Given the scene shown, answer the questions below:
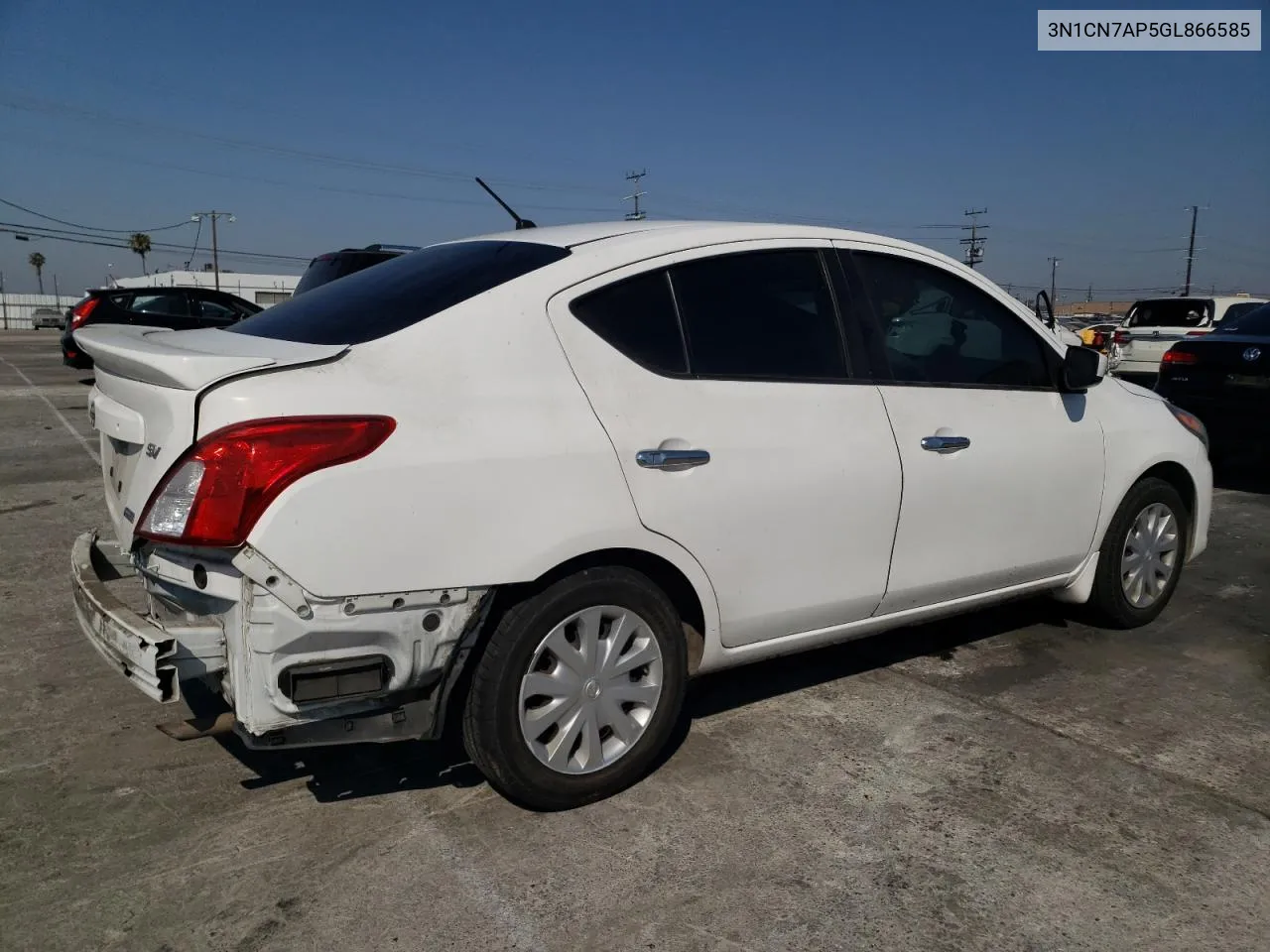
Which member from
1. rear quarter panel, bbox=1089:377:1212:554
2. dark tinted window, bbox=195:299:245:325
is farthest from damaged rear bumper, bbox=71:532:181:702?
dark tinted window, bbox=195:299:245:325

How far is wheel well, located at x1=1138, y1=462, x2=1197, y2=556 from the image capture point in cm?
454

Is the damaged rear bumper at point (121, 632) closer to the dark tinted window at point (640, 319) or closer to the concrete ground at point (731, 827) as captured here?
the concrete ground at point (731, 827)

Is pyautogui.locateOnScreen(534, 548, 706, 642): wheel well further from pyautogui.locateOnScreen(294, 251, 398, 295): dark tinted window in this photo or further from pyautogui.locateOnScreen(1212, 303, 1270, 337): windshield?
pyautogui.locateOnScreen(294, 251, 398, 295): dark tinted window

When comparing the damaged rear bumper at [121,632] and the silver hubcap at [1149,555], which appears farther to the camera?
the silver hubcap at [1149,555]

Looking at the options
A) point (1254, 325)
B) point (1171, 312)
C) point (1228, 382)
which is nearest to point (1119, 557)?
point (1228, 382)

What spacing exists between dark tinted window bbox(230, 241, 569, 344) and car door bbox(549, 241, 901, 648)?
254 mm

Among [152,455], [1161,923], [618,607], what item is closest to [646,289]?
[618,607]

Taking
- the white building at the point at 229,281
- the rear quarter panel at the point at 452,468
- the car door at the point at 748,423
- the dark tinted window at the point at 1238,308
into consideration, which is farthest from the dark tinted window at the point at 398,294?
the white building at the point at 229,281

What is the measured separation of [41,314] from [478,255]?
6446cm

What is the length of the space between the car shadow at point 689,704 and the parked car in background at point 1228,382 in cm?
423

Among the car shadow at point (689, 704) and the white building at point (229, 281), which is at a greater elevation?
the white building at point (229, 281)

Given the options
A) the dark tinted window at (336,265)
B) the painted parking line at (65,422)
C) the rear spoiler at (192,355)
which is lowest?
the painted parking line at (65,422)

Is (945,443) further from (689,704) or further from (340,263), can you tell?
(340,263)

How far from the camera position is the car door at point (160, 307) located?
15430 mm
